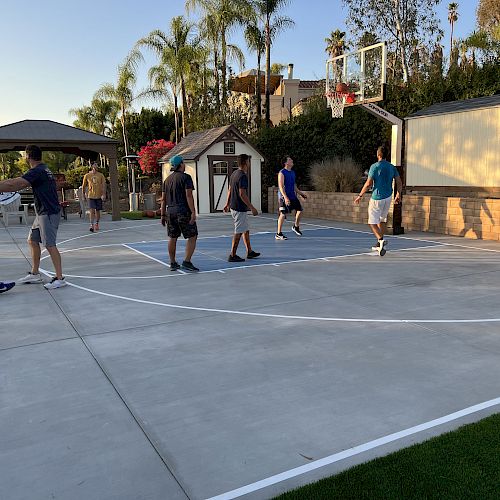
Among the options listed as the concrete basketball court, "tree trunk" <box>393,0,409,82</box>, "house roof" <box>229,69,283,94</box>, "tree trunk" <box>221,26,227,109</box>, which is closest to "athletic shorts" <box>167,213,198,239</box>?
the concrete basketball court

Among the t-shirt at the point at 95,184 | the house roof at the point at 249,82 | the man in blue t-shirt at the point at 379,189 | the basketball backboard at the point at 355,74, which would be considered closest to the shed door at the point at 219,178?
the t-shirt at the point at 95,184

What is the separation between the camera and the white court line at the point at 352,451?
8.77ft

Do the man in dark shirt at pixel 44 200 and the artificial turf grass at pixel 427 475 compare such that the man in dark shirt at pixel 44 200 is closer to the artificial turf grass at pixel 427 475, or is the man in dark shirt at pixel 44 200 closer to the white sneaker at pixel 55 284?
the white sneaker at pixel 55 284

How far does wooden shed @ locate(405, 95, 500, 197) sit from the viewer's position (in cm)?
1528

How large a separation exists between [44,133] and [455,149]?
14.2 meters

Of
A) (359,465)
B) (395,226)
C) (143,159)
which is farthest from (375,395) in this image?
(143,159)

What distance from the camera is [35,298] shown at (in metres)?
6.94

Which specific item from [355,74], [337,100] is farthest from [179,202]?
[355,74]

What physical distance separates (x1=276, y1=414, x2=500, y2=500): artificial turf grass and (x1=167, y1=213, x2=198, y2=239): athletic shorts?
18.7ft

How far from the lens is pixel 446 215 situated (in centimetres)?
1266

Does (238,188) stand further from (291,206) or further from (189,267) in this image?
(291,206)

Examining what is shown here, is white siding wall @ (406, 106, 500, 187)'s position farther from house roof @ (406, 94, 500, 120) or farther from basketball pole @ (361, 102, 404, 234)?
basketball pole @ (361, 102, 404, 234)

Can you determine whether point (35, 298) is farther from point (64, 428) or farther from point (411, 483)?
point (411, 483)

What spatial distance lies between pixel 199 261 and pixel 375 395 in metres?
6.17
